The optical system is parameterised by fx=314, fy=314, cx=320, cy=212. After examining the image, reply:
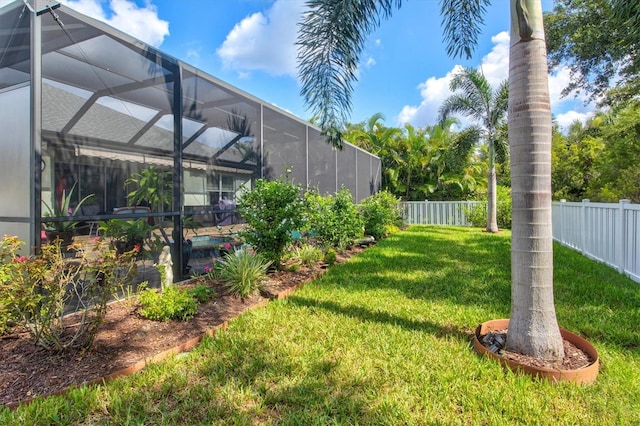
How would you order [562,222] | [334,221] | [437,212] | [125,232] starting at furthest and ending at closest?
[437,212]
[562,222]
[334,221]
[125,232]

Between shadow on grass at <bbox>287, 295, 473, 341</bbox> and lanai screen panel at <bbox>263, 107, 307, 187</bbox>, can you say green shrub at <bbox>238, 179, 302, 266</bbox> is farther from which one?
lanai screen panel at <bbox>263, 107, 307, 187</bbox>

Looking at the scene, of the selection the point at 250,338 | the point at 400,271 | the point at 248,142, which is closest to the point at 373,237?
the point at 400,271

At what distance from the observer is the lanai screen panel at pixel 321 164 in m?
7.50

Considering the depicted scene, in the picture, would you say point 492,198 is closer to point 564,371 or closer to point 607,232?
point 607,232

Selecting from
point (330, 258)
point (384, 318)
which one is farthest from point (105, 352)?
point (330, 258)

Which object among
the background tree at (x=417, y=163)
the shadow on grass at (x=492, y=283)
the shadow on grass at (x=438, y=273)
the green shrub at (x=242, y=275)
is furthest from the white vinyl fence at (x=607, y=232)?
the background tree at (x=417, y=163)

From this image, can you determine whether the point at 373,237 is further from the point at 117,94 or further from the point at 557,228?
the point at 117,94

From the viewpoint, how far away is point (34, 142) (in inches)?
109

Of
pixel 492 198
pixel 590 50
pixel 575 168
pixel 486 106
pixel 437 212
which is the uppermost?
pixel 590 50

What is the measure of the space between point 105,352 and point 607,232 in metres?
7.34

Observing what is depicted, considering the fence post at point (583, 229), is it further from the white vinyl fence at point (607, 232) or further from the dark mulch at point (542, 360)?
the dark mulch at point (542, 360)

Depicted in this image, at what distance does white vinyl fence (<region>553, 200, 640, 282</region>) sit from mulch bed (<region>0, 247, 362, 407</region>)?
555cm

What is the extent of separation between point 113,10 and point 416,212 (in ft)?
46.3

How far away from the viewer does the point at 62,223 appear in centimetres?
306
